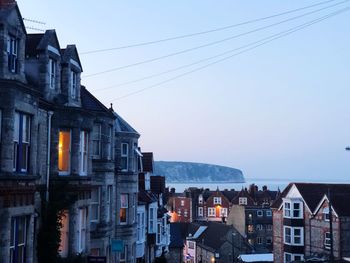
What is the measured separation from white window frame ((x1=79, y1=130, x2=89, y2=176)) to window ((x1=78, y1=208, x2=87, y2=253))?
6.35 feet

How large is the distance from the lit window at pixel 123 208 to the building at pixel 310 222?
20.5 metres

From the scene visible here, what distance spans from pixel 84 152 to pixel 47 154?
10.4ft

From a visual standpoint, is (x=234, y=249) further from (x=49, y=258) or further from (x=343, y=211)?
(x=49, y=258)

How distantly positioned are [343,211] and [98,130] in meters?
27.6

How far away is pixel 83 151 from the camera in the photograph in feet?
82.3

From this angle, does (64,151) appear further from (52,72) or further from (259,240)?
(259,240)

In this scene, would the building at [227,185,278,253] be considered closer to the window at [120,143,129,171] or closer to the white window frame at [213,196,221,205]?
the white window frame at [213,196,221,205]

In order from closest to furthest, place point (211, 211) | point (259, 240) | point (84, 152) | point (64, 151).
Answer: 1. point (64, 151)
2. point (84, 152)
3. point (259, 240)
4. point (211, 211)

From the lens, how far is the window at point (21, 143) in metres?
18.2

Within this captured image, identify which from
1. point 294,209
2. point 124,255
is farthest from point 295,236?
point 124,255

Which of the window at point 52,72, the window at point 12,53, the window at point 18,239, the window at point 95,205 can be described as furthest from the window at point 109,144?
the window at point 12,53

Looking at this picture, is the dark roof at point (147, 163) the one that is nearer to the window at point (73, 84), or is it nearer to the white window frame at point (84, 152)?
the white window frame at point (84, 152)

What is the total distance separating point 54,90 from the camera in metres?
23.5

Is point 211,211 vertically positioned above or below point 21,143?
below
